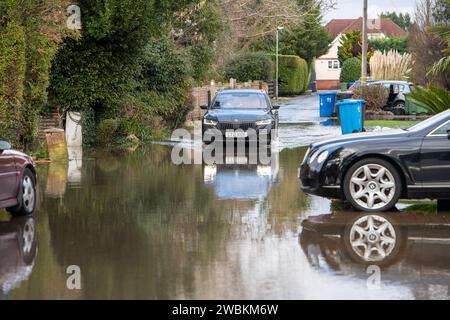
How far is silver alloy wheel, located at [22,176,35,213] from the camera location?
466 inches

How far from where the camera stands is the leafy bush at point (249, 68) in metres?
56.7

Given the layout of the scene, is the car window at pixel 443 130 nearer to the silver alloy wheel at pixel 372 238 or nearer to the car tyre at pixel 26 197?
the silver alloy wheel at pixel 372 238

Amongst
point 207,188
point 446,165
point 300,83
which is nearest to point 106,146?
point 207,188

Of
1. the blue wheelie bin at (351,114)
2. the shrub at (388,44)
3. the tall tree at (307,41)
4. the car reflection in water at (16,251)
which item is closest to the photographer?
the car reflection in water at (16,251)

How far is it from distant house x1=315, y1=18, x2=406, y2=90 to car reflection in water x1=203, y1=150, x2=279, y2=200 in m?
70.3

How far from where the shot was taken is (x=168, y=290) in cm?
762

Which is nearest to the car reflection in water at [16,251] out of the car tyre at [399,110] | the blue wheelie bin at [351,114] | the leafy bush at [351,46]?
the blue wheelie bin at [351,114]

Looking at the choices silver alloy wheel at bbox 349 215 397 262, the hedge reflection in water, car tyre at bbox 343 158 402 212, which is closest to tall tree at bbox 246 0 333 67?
the hedge reflection in water

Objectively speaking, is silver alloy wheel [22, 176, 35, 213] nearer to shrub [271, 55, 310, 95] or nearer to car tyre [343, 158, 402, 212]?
car tyre [343, 158, 402, 212]

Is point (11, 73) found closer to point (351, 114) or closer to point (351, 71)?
point (351, 114)

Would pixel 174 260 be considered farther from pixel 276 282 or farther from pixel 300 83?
pixel 300 83

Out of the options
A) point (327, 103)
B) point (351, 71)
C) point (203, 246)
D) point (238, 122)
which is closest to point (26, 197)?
point (203, 246)

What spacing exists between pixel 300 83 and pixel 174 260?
62.3 metres

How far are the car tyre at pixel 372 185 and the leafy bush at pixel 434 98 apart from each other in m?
3.28
